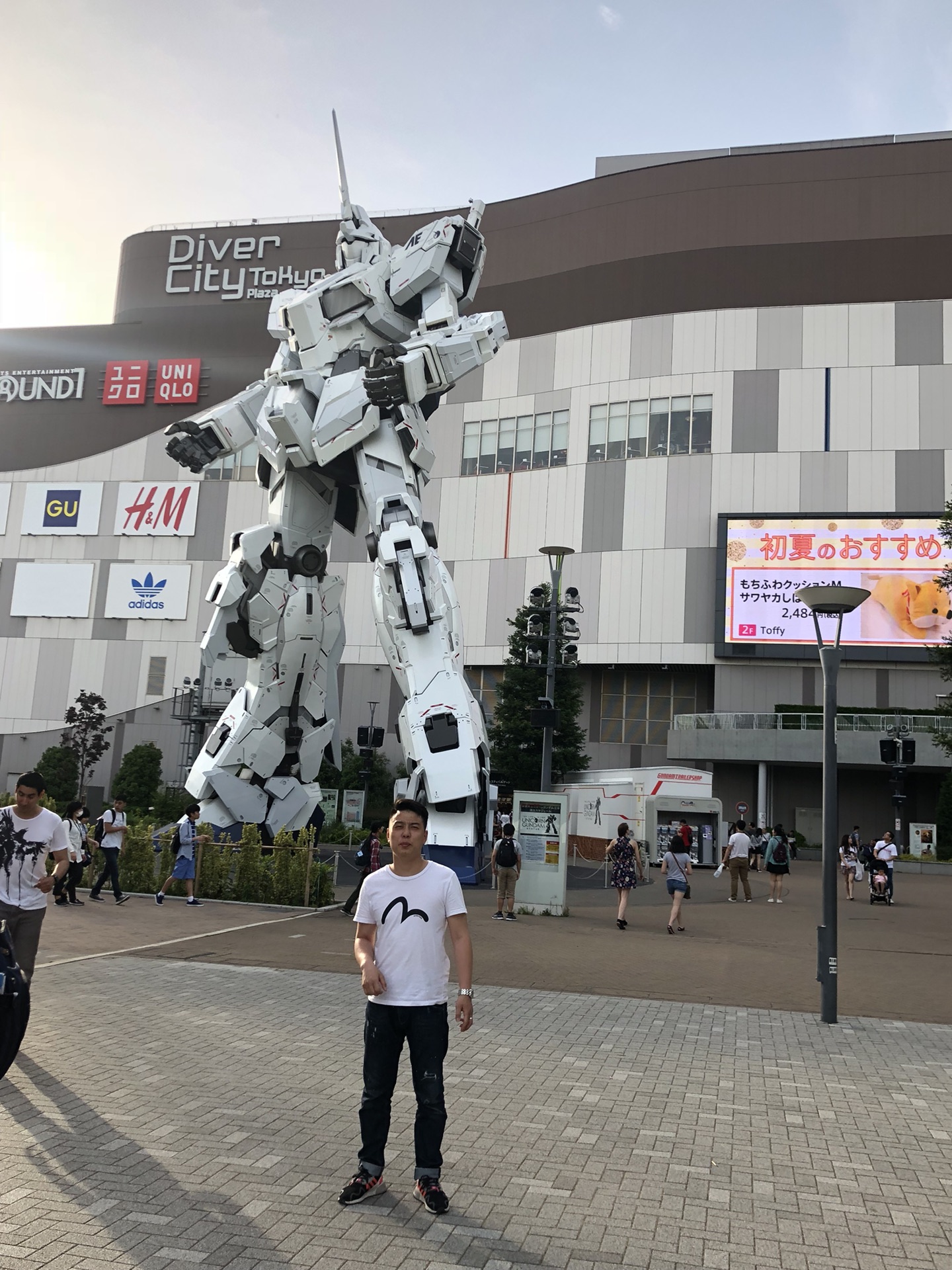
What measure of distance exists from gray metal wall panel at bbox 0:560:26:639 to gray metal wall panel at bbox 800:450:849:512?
35.9 metres

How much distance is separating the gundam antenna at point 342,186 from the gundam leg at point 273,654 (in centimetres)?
452

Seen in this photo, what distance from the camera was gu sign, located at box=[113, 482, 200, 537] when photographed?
47.6m

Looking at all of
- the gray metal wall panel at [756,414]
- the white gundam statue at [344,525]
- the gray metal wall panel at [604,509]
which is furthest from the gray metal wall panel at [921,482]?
the white gundam statue at [344,525]

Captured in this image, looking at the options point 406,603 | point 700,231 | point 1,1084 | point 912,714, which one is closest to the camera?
point 1,1084

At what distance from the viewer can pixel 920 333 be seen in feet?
132

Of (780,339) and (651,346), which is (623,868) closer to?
(780,339)

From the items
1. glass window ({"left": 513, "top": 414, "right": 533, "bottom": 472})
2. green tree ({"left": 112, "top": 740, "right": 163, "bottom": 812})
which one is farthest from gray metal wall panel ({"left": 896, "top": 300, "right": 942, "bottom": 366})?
green tree ({"left": 112, "top": 740, "right": 163, "bottom": 812})

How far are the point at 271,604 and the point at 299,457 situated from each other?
257 centimetres

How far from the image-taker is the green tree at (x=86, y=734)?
142 ft

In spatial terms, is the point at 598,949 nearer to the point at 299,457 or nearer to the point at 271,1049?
the point at 271,1049

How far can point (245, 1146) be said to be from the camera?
470 cm

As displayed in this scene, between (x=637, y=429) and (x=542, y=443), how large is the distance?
4.28m

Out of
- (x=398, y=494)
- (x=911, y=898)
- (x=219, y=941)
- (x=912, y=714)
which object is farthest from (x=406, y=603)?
(x=912, y=714)

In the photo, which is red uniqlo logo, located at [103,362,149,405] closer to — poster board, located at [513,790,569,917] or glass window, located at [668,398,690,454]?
glass window, located at [668,398,690,454]
